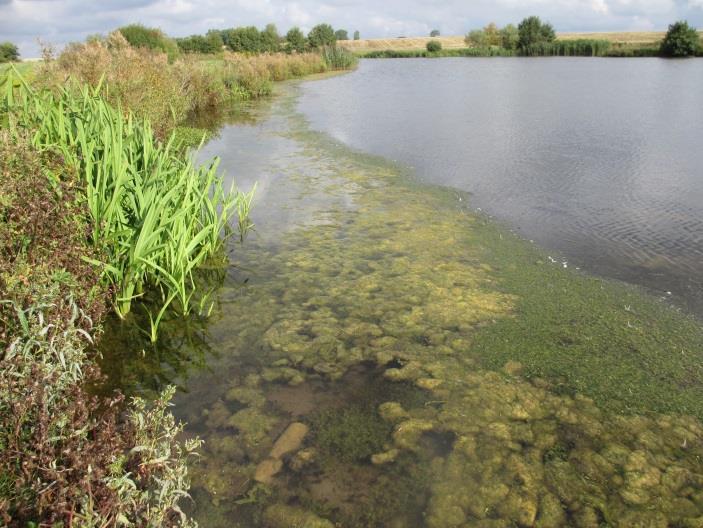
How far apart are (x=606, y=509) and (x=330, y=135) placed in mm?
8216

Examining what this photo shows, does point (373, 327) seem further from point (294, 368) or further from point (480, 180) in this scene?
point (480, 180)

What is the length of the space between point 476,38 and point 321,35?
20.0m

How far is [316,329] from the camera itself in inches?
128

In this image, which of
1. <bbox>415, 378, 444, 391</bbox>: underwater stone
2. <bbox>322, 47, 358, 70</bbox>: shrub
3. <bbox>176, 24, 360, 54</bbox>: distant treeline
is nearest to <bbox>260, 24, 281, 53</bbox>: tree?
<bbox>176, 24, 360, 54</bbox>: distant treeline

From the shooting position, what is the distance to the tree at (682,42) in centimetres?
2880

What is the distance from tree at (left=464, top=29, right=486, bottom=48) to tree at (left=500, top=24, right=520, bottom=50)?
165cm

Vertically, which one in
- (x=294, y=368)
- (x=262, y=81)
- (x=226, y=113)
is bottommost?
(x=294, y=368)

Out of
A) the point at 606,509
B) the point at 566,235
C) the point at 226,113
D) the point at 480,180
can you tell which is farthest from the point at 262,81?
the point at 606,509

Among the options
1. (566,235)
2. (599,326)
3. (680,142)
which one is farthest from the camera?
(680,142)

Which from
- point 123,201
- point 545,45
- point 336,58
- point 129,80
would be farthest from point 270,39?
point 123,201

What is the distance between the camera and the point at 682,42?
28875 millimetres

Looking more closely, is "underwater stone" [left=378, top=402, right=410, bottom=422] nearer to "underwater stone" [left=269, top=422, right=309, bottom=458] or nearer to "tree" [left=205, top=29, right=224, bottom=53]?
"underwater stone" [left=269, top=422, right=309, bottom=458]

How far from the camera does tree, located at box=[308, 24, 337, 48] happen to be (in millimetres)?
34272

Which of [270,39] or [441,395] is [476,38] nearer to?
[270,39]
